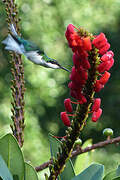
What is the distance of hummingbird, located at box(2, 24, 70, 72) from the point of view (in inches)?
23.1

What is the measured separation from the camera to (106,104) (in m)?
7.02

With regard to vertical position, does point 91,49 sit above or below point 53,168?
above

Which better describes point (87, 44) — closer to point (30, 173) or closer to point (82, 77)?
point (82, 77)

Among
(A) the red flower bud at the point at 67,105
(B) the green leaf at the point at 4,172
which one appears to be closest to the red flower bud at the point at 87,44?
(A) the red flower bud at the point at 67,105

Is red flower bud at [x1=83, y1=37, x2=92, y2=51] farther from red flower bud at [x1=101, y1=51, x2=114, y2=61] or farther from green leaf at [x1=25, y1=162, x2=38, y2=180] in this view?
green leaf at [x1=25, y1=162, x2=38, y2=180]

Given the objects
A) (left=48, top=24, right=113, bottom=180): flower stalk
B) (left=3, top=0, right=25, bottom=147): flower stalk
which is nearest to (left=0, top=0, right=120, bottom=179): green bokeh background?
(left=3, top=0, right=25, bottom=147): flower stalk

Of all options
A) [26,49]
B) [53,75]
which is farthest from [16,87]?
[53,75]

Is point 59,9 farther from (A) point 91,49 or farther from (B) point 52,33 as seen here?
(A) point 91,49

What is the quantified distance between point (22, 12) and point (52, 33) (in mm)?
736

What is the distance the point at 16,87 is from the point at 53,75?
558 cm

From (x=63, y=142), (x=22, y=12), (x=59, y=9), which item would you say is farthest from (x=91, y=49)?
(x=59, y=9)

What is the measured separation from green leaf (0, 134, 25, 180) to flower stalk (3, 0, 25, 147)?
0.05 metres

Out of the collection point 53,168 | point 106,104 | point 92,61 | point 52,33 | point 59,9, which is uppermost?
point 59,9

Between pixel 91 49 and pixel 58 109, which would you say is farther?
pixel 58 109
